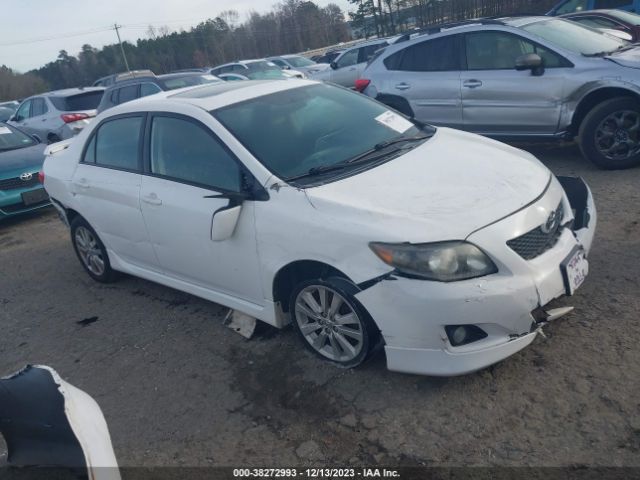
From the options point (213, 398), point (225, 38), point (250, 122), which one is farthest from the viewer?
point (225, 38)

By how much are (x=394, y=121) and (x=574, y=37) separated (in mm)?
3524

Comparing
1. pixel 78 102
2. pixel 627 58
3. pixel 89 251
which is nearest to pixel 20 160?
pixel 89 251

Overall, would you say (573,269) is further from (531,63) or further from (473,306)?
(531,63)

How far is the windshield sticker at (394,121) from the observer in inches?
163

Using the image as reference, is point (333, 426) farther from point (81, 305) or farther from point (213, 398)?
point (81, 305)

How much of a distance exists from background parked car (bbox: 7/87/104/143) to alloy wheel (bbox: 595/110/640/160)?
10.2 m

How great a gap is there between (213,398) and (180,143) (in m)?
1.78

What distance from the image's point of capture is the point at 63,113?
1245 cm

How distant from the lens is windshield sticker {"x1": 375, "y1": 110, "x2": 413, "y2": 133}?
4152 mm

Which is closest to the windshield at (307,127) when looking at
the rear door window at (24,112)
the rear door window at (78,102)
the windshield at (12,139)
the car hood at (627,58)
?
the car hood at (627,58)

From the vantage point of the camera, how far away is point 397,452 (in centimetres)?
271

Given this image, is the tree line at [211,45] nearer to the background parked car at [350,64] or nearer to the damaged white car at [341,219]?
the background parked car at [350,64]

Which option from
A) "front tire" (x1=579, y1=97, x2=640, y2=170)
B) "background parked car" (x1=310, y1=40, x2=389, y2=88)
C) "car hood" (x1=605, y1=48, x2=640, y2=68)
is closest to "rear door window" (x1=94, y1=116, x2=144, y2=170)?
"front tire" (x1=579, y1=97, x2=640, y2=170)

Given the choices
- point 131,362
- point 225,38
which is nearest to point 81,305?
point 131,362
